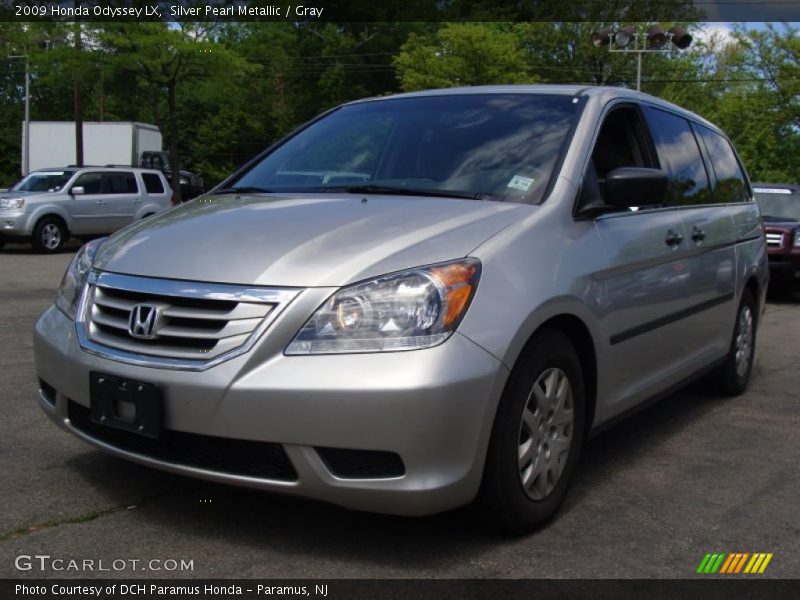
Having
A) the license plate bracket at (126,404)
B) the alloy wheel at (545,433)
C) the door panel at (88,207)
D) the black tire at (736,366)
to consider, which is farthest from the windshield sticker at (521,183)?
the door panel at (88,207)

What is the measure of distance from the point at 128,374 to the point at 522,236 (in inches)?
57.3

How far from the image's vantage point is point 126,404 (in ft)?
10.1

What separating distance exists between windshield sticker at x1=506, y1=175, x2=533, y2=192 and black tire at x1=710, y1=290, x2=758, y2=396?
2.40m

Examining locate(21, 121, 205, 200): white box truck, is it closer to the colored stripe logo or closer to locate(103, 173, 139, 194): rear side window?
locate(103, 173, 139, 194): rear side window

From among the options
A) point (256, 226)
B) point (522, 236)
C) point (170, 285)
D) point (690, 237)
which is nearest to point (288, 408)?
point (170, 285)

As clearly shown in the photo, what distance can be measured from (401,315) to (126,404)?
0.98 meters

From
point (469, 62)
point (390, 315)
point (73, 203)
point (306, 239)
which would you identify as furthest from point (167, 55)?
point (390, 315)

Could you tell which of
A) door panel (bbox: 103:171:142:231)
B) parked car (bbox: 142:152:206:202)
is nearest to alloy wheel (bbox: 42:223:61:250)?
door panel (bbox: 103:171:142:231)

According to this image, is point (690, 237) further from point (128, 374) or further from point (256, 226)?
point (128, 374)

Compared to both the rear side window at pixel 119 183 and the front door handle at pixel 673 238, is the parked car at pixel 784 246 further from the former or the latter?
the rear side window at pixel 119 183

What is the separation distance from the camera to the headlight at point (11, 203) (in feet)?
55.0

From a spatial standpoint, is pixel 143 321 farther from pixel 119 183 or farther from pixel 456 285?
pixel 119 183

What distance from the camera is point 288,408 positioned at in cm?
284

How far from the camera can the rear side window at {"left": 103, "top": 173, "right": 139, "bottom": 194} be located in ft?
60.5
